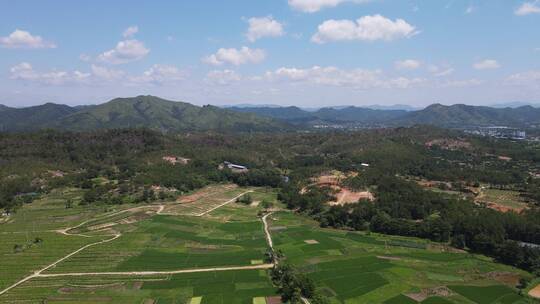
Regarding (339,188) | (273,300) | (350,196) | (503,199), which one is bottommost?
(273,300)

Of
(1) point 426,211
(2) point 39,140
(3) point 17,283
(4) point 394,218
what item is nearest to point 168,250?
(3) point 17,283

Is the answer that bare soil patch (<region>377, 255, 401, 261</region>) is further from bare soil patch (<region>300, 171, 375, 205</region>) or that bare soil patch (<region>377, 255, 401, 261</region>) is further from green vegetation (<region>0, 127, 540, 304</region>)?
bare soil patch (<region>300, 171, 375, 205</region>)

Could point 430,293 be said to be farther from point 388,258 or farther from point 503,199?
point 503,199

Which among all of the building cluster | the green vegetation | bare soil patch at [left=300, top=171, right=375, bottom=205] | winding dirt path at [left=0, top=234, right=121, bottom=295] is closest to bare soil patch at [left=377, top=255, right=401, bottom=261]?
the green vegetation

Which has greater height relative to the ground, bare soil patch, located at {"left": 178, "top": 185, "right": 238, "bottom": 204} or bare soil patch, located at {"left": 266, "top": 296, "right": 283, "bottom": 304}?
bare soil patch, located at {"left": 178, "top": 185, "right": 238, "bottom": 204}

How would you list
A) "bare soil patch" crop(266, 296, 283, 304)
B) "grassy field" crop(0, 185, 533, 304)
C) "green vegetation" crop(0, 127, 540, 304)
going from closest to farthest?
"bare soil patch" crop(266, 296, 283, 304)
"grassy field" crop(0, 185, 533, 304)
"green vegetation" crop(0, 127, 540, 304)

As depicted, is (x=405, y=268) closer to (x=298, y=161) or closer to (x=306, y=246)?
(x=306, y=246)

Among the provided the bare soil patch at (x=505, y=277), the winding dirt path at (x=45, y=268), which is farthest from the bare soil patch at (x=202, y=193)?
the bare soil patch at (x=505, y=277)

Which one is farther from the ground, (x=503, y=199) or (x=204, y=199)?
(x=503, y=199)

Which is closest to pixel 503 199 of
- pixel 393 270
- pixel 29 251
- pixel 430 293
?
pixel 393 270
